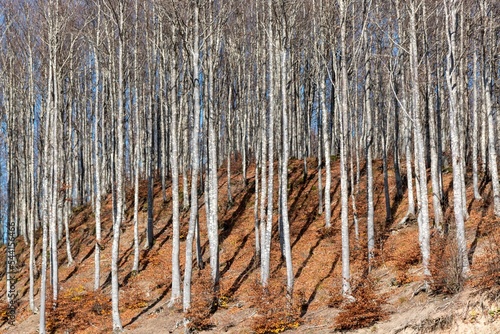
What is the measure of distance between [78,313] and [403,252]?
12371mm

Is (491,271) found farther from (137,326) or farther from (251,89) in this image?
(251,89)

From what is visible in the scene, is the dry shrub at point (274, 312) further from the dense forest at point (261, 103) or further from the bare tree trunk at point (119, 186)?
the bare tree trunk at point (119, 186)

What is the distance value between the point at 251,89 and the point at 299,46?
693cm

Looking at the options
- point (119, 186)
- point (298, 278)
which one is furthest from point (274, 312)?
point (119, 186)

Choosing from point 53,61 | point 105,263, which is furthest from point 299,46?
point 105,263

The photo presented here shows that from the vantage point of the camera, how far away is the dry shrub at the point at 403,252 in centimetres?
1363

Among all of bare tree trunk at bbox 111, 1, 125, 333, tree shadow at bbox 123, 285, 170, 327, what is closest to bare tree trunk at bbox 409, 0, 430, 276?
bare tree trunk at bbox 111, 1, 125, 333

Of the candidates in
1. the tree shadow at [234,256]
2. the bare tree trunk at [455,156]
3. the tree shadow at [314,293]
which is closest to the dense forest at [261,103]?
the bare tree trunk at [455,156]

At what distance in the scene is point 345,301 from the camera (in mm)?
13062

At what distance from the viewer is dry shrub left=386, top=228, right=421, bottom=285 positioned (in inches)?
537

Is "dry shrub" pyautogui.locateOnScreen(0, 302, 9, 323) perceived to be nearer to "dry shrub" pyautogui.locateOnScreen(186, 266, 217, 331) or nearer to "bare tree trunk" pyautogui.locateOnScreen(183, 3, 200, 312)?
"dry shrub" pyautogui.locateOnScreen(186, 266, 217, 331)

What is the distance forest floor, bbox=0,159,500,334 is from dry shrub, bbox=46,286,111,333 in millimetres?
47

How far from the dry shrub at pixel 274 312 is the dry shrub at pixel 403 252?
325 centimetres

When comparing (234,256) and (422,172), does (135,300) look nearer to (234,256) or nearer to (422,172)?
(234,256)
